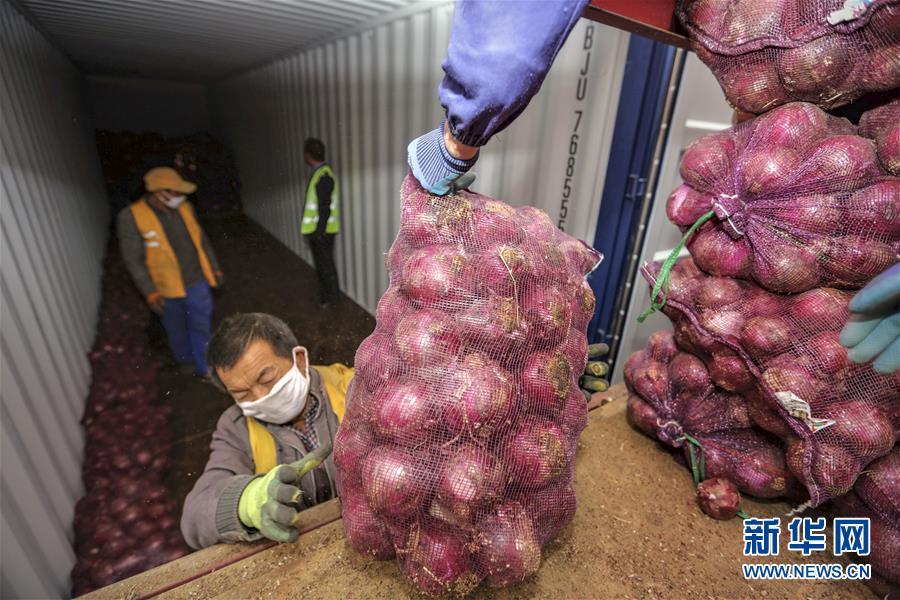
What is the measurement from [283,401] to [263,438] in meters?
0.18

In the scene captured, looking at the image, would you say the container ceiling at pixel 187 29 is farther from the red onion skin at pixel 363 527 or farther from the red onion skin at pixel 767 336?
the red onion skin at pixel 767 336

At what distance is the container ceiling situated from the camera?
110 cm

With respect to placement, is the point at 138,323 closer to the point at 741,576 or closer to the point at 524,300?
the point at 524,300

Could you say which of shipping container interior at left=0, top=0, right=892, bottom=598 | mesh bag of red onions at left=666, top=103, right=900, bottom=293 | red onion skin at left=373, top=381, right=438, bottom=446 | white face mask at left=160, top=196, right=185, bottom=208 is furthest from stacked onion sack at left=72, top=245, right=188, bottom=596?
mesh bag of red onions at left=666, top=103, right=900, bottom=293

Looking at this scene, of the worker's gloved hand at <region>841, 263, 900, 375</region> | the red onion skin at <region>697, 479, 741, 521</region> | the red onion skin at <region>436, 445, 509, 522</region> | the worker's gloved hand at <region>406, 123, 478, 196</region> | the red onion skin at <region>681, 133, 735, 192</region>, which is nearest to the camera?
the worker's gloved hand at <region>841, 263, 900, 375</region>

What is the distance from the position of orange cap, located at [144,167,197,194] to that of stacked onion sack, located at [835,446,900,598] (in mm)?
2370

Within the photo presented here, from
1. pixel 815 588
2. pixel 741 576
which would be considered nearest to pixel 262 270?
pixel 741 576

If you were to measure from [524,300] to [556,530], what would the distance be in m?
0.51

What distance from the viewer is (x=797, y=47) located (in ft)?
2.94

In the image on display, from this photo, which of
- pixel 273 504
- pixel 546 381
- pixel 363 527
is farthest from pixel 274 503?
pixel 546 381

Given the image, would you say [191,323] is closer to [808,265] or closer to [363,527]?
[363,527]

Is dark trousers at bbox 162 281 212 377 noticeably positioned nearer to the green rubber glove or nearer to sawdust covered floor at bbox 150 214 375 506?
sawdust covered floor at bbox 150 214 375 506

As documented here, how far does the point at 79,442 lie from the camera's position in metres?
1.59

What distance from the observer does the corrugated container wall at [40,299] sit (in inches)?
44.0
